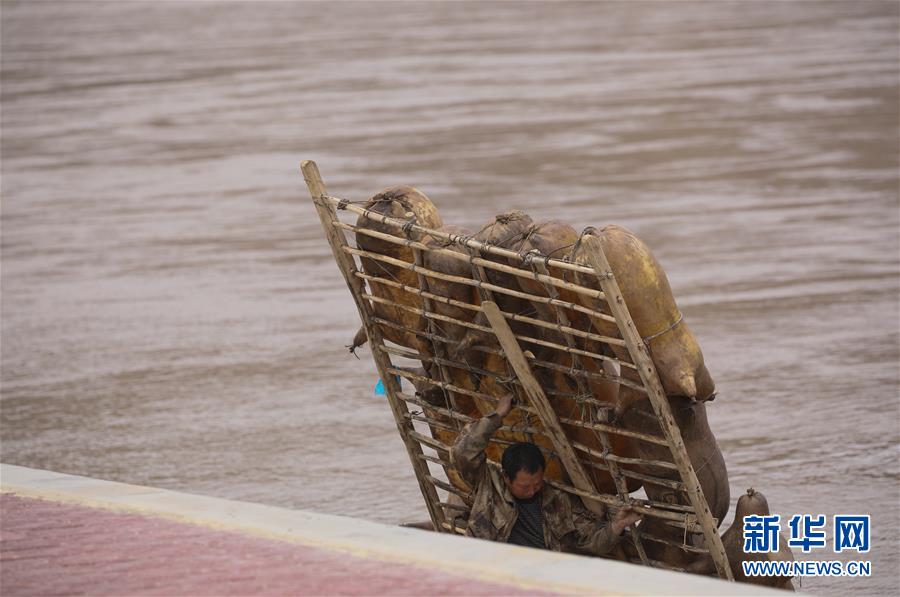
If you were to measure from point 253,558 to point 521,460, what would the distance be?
1.23 metres

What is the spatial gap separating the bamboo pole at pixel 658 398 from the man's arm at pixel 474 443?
0.70m

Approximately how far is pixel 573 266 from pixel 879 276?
7452 mm

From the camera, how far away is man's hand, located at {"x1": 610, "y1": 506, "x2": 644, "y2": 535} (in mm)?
5730

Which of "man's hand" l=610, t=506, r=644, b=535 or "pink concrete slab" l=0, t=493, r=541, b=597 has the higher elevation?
"pink concrete slab" l=0, t=493, r=541, b=597

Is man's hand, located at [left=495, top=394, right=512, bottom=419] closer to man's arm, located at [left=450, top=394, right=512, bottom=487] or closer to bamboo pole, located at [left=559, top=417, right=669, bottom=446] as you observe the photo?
man's arm, located at [left=450, top=394, right=512, bottom=487]

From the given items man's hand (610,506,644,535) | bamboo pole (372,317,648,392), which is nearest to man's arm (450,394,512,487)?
bamboo pole (372,317,648,392)

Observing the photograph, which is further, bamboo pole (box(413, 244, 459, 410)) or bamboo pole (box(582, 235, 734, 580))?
bamboo pole (box(413, 244, 459, 410))

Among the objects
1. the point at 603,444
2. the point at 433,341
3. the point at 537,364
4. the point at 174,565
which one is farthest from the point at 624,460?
the point at 174,565

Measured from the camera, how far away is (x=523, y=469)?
580 centimetres

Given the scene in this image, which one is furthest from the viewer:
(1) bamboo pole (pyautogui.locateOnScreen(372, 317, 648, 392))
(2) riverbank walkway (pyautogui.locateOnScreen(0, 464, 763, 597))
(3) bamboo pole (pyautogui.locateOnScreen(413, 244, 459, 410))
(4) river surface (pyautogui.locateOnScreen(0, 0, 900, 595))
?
(4) river surface (pyautogui.locateOnScreen(0, 0, 900, 595))

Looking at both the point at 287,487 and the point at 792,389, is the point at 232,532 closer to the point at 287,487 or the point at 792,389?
the point at 287,487

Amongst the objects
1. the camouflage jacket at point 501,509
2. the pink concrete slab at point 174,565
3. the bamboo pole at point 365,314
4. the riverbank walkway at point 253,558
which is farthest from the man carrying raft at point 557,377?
the pink concrete slab at point 174,565

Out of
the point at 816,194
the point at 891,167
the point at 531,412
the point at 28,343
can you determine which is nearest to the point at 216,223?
the point at 28,343

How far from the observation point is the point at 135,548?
17.2ft
